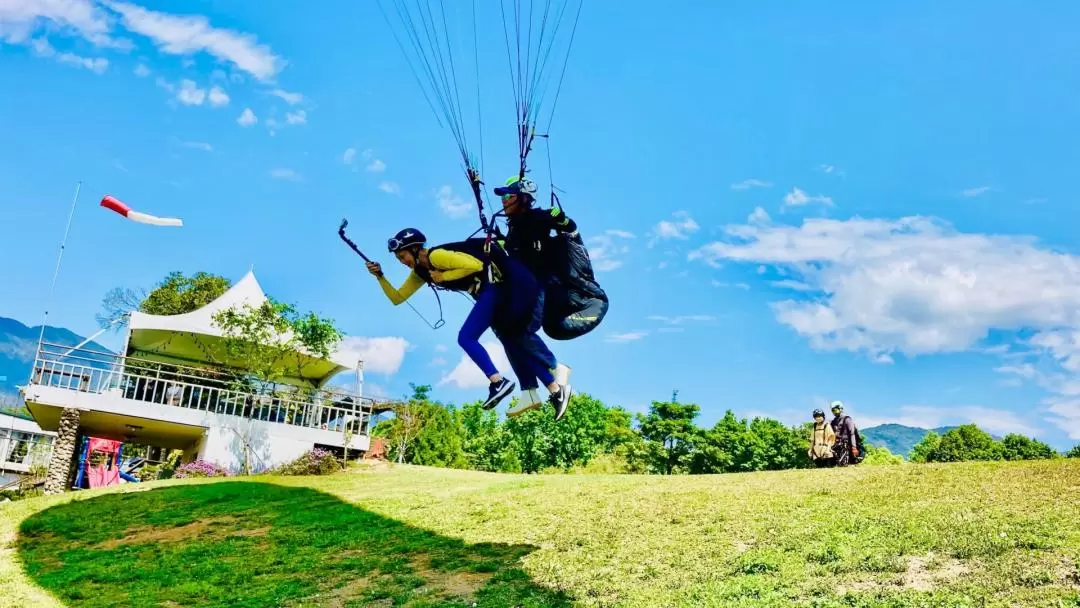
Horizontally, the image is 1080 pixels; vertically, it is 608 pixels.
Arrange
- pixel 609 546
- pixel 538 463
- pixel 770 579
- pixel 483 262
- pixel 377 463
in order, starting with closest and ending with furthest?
pixel 483 262 → pixel 770 579 → pixel 609 546 → pixel 377 463 → pixel 538 463

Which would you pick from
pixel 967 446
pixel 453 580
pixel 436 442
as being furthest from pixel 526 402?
pixel 967 446

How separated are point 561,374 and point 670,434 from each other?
96.8 feet

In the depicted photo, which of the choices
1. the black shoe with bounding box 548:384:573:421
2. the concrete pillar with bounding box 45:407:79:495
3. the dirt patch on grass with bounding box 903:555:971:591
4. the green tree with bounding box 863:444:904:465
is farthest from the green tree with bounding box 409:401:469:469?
the black shoe with bounding box 548:384:573:421

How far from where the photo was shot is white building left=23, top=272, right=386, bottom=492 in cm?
2202

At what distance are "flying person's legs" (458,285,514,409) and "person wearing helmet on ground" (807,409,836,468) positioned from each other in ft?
37.3

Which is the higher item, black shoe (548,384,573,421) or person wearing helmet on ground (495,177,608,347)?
person wearing helmet on ground (495,177,608,347)

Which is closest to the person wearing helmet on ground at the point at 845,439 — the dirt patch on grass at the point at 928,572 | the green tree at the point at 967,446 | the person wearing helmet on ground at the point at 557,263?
the dirt patch on grass at the point at 928,572

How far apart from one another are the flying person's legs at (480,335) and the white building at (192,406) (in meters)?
16.6

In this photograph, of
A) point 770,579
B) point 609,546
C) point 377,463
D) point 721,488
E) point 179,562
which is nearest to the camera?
point 770,579

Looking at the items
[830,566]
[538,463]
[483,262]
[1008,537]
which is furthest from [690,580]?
[538,463]

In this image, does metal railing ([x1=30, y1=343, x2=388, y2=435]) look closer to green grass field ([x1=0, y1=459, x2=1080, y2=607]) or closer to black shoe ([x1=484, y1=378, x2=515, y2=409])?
green grass field ([x1=0, y1=459, x2=1080, y2=607])

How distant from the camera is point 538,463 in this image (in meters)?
46.0

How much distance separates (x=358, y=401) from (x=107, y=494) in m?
7.31

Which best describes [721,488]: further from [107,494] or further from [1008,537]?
[107,494]
